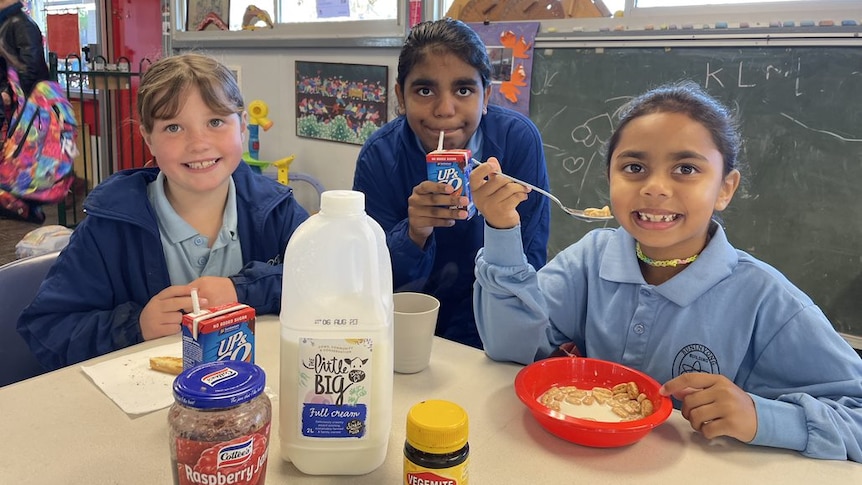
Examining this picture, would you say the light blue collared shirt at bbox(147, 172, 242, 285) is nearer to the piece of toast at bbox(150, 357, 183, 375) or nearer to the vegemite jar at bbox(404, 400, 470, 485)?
the piece of toast at bbox(150, 357, 183, 375)

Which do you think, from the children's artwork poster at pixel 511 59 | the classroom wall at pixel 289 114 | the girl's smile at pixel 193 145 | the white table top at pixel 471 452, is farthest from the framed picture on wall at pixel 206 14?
the white table top at pixel 471 452

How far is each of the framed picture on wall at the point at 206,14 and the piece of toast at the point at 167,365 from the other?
363 centimetres

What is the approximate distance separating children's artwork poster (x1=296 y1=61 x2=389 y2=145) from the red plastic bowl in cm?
256

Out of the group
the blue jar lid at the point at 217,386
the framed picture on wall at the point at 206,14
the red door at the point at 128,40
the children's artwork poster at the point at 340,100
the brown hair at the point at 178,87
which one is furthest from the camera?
the red door at the point at 128,40

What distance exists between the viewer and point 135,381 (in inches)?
39.4

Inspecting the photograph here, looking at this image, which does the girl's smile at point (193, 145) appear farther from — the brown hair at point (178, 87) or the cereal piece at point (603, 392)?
the cereal piece at point (603, 392)

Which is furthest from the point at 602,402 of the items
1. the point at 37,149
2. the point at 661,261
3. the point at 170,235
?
the point at 37,149

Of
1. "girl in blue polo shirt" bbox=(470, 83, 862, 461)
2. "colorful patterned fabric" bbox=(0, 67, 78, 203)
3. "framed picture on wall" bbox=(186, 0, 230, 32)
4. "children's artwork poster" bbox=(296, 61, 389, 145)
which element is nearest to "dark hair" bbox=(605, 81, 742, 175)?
"girl in blue polo shirt" bbox=(470, 83, 862, 461)

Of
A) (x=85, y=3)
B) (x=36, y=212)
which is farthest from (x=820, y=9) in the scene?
(x=85, y=3)

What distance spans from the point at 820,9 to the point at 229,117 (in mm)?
1964

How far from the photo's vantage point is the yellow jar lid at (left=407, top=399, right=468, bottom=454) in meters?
0.63

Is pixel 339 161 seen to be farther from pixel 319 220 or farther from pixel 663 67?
pixel 319 220

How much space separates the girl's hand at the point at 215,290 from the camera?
3.94ft

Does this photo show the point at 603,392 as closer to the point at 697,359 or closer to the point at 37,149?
the point at 697,359
